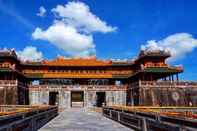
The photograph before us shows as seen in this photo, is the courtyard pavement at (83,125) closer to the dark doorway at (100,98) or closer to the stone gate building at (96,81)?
the stone gate building at (96,81)

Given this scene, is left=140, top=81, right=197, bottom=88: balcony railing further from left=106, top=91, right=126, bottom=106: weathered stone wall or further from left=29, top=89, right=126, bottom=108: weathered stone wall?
left=29, top=89, right=126, bottom=108: weathered stone wall

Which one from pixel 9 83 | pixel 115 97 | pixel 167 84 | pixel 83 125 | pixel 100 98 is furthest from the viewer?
pixel 100 98

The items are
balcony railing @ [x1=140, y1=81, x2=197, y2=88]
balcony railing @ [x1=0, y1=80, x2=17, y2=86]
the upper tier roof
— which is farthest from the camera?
the upper tier roof

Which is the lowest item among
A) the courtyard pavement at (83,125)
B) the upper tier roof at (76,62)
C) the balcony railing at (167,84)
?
the courtyard pavement at (83,125)

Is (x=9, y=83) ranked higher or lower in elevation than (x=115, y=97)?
Answer: higher

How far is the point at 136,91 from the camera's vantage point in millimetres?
51469

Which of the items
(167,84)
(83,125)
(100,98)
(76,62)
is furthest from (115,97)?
(83,125)

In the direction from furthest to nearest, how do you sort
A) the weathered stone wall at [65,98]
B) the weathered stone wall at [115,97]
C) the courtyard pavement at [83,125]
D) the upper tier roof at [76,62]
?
the upper tier roof at [76,62], the weathered stone wall at [115,97], the weathered stone wall at [65,98], the courtyard pavement at [83,125]

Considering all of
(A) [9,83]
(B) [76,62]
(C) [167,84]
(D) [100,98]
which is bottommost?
(D) [100,98]

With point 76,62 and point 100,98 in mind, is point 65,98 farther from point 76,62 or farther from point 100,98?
point 76,62

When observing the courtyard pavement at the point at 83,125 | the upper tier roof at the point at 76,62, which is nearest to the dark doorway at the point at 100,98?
the upper tier roof at the point at 76,62

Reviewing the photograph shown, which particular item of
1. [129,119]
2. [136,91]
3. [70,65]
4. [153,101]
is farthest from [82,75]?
[129,119]

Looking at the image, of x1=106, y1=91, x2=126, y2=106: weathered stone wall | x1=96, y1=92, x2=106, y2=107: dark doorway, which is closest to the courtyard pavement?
x1=106, y1=91, x2=126, y2=106: weathered stone wall

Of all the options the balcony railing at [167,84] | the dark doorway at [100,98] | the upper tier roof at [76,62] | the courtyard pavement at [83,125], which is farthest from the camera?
the upper tier roof at [76,62]
